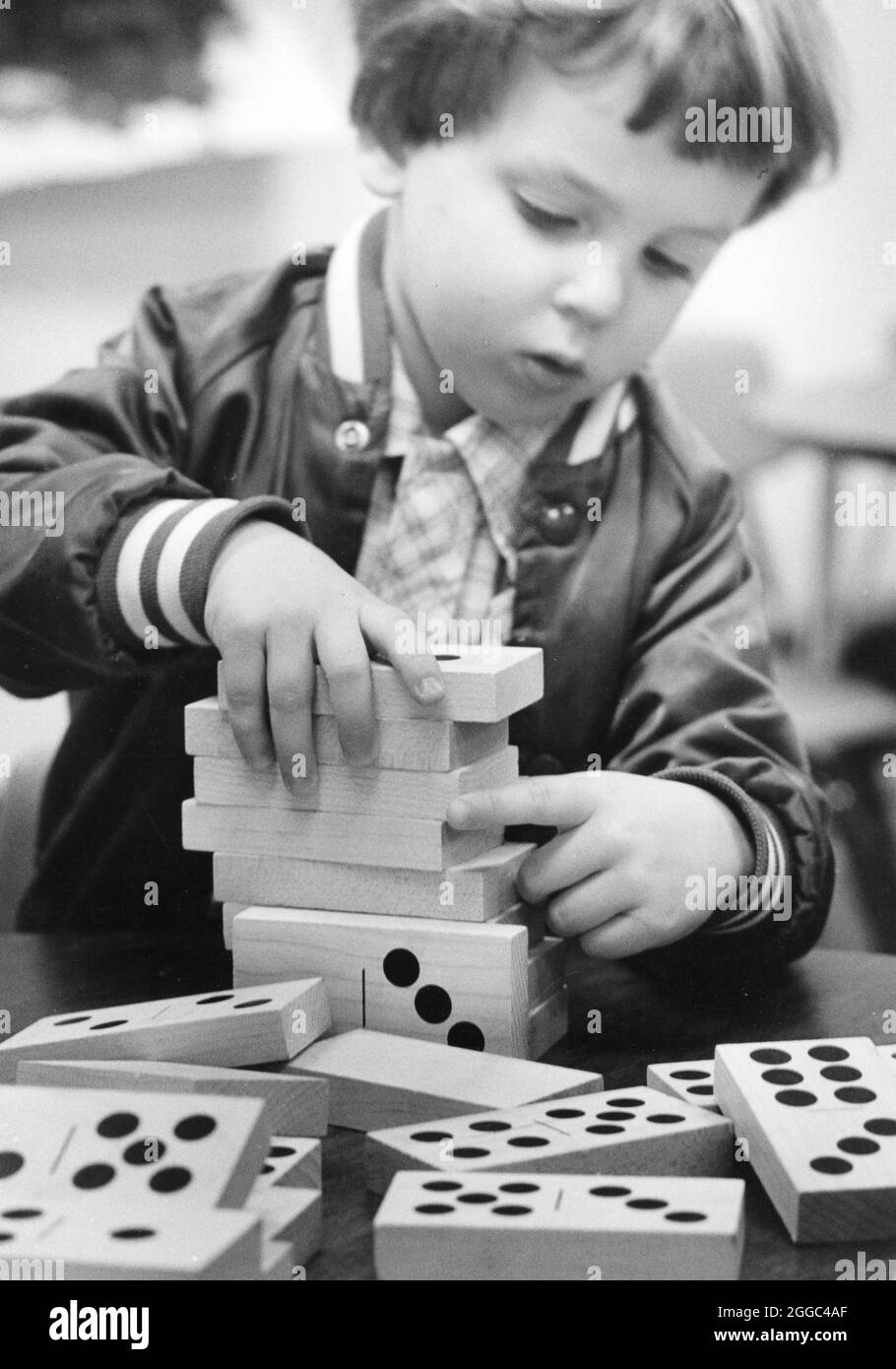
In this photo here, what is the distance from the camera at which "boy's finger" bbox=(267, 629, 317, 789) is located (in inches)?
39.9

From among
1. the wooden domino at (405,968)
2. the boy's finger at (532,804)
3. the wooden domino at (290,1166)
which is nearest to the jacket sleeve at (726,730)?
the boy's finger at (532,804)

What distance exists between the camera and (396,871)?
3.36ft

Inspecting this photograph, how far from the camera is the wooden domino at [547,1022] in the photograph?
1.02m

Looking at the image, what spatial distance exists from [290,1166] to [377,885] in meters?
0.26

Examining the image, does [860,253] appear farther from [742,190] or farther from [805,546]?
[805,546]

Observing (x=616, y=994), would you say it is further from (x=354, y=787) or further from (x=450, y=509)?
(x=450, y=509)

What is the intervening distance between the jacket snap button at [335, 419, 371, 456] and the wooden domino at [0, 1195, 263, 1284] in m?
0.69

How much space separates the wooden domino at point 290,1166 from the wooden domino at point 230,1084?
6 cm

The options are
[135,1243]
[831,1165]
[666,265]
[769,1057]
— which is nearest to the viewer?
[135,1243]

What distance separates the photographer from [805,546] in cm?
137

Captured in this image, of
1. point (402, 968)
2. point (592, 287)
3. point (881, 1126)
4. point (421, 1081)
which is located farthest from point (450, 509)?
point (881, 1126)

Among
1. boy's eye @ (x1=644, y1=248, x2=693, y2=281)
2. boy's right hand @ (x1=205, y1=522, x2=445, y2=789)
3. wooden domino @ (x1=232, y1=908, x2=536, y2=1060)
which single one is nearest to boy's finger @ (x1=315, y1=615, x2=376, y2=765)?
boy's right hand @ (x1=205, y1=522, x2=445, y2=789)

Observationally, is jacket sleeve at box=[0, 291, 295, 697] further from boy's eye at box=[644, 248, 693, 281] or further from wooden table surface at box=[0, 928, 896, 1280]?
boy's eye at box=[644, 248, 693, 281]

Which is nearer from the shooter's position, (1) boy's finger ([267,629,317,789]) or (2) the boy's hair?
(1) boy's finger ([267,629,317,789])
